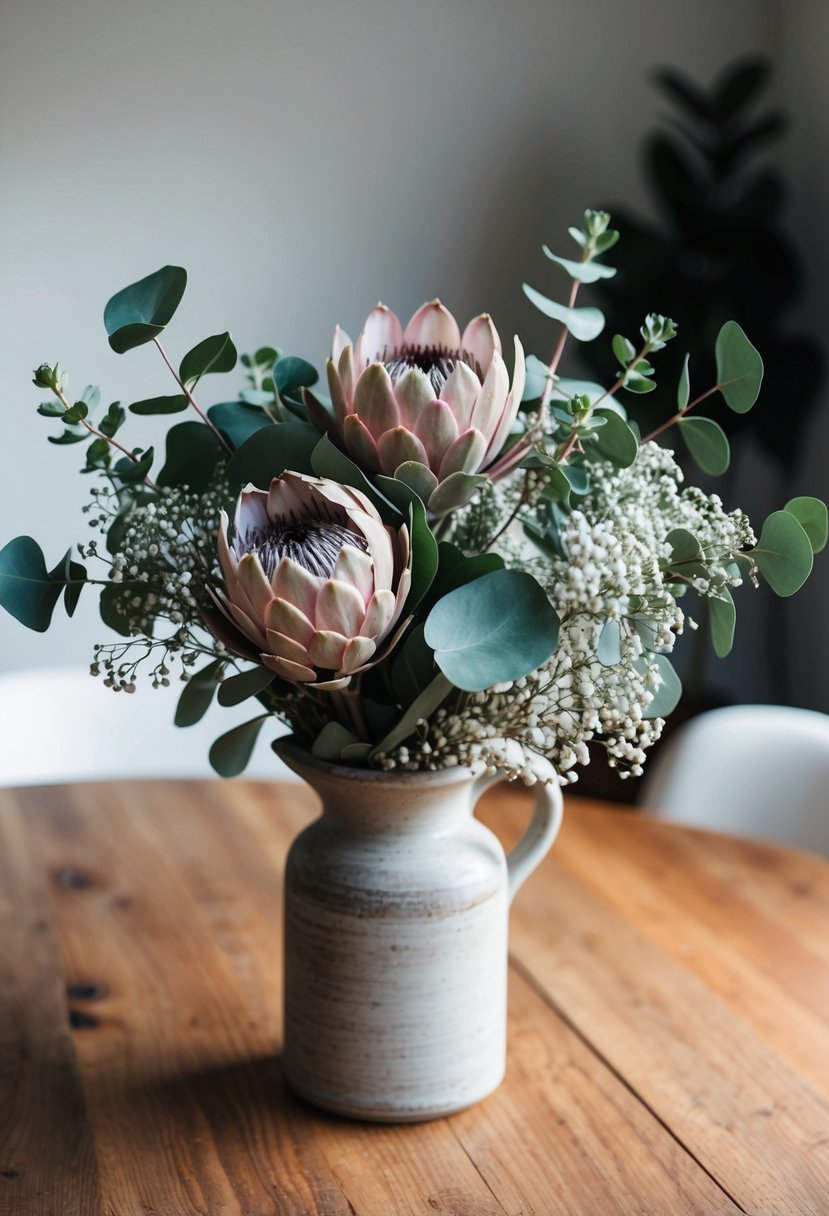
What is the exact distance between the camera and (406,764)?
0.69m

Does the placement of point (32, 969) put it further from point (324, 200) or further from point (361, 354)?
point (324, 200)

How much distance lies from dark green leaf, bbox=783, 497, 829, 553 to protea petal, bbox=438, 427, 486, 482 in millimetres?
198

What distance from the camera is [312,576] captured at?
0.58 m

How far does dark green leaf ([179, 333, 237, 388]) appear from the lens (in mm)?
693

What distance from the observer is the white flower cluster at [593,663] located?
0.66 m

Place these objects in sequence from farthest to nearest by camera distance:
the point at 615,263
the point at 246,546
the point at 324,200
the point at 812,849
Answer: the point at 324,200, the point at 615,263, the point at 812,849, the point at 246,546

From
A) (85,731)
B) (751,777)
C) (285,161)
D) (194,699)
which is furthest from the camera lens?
(285,161)

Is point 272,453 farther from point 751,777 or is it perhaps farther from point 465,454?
point 751,777

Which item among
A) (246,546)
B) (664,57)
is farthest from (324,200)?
(246,546)

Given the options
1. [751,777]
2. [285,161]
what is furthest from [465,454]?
[285,161]

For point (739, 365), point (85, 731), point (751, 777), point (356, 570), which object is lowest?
point (85, 731)

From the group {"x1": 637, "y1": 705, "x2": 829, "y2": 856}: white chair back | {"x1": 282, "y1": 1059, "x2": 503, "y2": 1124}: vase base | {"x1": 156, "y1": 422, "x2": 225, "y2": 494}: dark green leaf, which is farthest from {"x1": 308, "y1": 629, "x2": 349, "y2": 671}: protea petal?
{"x1": 637, "y1": 705, "x2": 829, "y2": 856}: white chair back

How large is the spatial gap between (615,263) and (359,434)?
7.20 feet

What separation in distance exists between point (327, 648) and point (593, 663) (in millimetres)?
170
